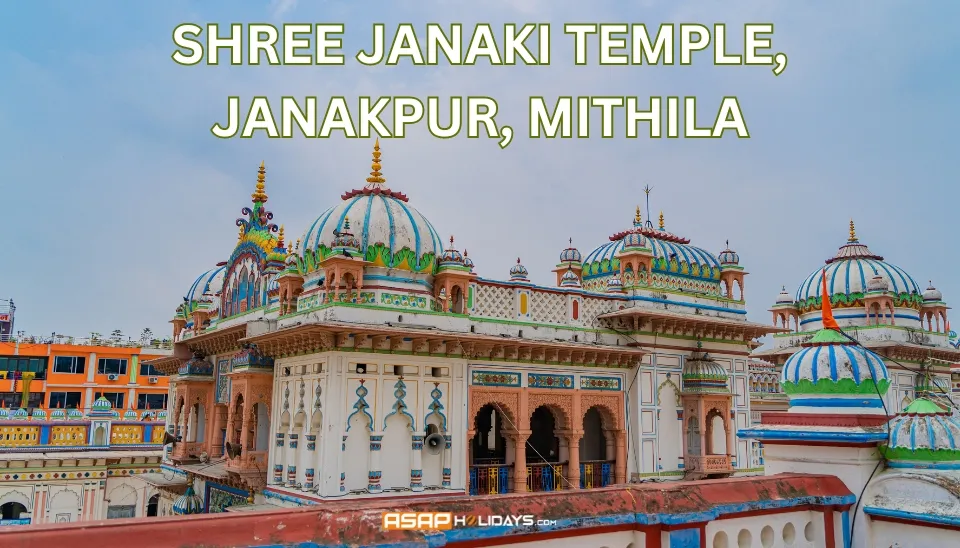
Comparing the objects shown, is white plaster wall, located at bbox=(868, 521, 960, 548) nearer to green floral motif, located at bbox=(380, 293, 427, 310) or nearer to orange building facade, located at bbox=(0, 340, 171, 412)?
green floral motif, located at bbox=(380, 293, 427, 310)

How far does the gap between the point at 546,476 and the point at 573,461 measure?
0.64m

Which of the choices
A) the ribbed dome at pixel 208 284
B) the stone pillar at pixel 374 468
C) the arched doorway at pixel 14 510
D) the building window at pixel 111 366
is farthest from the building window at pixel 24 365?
the stone pillar at pixel 374 468

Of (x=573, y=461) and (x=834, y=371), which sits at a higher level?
(x=834, y=371)

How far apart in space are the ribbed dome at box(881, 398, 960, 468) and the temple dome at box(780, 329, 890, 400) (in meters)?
0.29

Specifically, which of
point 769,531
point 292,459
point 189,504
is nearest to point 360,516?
point 769,531

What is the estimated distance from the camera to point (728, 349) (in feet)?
54.5

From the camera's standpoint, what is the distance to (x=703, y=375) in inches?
602

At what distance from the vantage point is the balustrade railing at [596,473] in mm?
14523

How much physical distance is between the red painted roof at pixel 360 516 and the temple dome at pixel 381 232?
8.54 m

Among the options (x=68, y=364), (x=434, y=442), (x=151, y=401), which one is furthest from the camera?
(x=151, y=401)

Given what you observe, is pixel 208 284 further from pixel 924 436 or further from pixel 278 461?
pixel 924 436

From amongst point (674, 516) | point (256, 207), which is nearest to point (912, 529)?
point (674, 516)

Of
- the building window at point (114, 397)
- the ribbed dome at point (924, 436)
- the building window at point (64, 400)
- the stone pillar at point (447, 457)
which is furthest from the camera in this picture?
the building window at point (114, 397)

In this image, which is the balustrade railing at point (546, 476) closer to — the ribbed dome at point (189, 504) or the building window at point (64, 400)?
the ribbed dome at point (189, 504)
